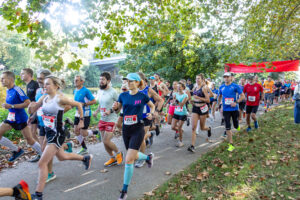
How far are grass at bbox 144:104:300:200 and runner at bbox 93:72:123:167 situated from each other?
1.50 metres

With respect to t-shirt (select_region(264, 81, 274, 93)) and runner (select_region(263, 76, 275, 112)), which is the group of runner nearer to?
runner (select_region(263, 76, 275, 112))

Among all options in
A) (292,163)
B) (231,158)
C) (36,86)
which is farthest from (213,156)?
(36,86)

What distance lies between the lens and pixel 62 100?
3674 mm

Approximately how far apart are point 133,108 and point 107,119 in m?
1.31

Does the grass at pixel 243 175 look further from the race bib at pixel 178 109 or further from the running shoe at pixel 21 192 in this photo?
the running shoe at pixel 21 192

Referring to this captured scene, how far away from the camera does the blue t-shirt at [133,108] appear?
151 inches

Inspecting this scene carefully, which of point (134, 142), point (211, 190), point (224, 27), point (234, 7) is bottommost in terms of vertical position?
point (211, 190)

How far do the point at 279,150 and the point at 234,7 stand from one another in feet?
19.3

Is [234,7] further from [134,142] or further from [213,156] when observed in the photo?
[134,142]

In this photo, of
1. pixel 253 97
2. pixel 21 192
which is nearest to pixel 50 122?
pixel 21 192

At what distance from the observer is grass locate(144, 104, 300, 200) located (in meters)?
3.64

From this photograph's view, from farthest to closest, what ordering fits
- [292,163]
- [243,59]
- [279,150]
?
[243,59]
[279,150]
[292,163]

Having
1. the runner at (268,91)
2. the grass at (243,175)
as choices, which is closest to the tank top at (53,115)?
the grass at (243,175)

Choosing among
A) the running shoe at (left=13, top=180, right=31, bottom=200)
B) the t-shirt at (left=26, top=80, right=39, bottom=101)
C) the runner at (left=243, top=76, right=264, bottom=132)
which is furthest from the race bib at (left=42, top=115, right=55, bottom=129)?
the runner at (left=243, top=76, right=264, bottom=132)
